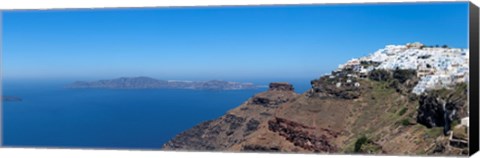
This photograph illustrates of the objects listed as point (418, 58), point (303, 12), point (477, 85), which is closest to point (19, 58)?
point (303, 12)

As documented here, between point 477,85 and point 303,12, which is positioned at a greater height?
point 303,12

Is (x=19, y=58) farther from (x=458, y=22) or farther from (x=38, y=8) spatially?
(x=458, y=22)

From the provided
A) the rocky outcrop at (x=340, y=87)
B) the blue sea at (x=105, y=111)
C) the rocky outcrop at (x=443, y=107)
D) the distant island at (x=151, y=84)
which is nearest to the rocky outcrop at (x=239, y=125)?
the blue sea at (x=105, y=111)

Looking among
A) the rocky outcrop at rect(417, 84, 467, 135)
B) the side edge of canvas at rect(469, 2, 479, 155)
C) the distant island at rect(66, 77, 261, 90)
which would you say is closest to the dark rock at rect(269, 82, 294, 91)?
the distant island at rect(66, 77, 261, 90)

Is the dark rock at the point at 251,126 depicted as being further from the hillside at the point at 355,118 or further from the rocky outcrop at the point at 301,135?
the rocky outcrop at the point at 301,135

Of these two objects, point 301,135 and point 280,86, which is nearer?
point 280,86

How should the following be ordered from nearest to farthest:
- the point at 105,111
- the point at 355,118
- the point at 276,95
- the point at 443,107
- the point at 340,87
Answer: the point at 443,107 → the point at 105,111 → the point at 355,118 → the point at 340,87 → the point at 276,95

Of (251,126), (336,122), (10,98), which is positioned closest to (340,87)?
(336,122)

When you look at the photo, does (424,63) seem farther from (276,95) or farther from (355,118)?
(276,95)
